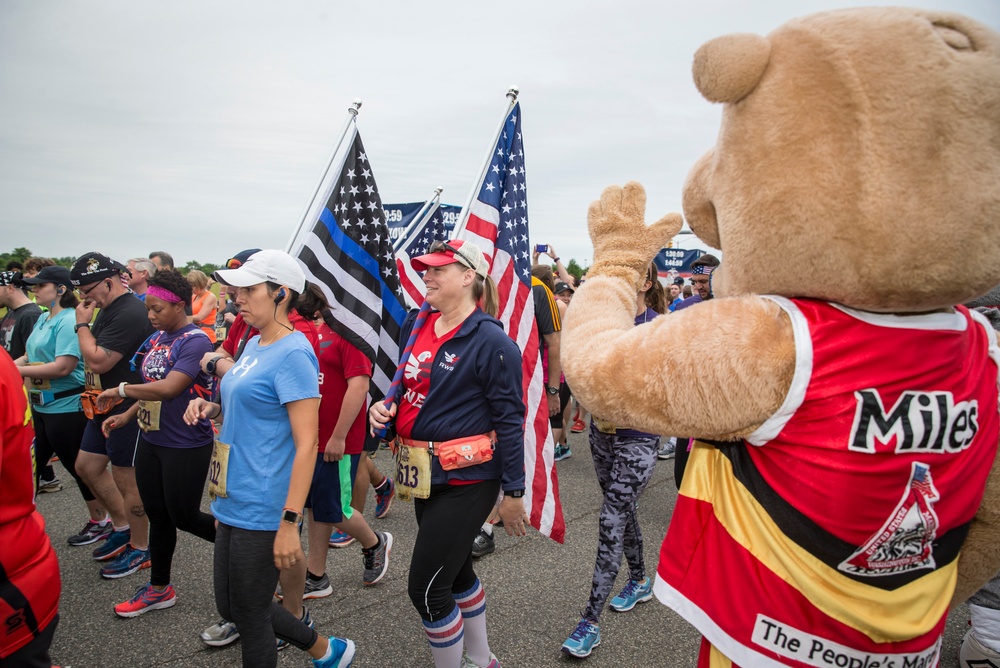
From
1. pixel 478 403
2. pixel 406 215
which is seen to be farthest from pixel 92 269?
pixel 406 215

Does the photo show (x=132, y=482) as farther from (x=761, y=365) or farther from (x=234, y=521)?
(x=761, y=365)

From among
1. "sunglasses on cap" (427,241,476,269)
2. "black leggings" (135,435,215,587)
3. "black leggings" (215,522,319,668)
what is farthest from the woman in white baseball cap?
"black leggings" (135,435,215,587)

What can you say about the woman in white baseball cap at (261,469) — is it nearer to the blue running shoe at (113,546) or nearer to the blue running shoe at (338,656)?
the blue running shoe at (338,656)

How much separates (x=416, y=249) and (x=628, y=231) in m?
4.49

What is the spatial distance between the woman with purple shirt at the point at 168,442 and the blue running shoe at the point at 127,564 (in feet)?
1.64

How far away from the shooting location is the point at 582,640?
3.21 m

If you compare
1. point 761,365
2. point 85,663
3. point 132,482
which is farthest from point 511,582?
point 761,365

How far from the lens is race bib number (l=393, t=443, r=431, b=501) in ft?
8.79

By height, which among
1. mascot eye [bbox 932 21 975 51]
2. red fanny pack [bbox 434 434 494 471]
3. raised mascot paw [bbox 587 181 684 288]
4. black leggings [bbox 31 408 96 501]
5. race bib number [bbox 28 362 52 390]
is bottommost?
black leggings [bbox 31 408 96 501]

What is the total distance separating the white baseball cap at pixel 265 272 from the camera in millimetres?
2670

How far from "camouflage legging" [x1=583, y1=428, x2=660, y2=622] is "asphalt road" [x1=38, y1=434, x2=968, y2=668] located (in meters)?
0.36

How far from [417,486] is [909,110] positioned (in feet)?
7.25

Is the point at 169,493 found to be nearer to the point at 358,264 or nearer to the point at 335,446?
the point at 335,446

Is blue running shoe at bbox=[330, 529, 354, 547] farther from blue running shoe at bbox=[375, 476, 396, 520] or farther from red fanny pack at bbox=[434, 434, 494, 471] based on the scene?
red fanny pack at bbox=[434, 434, 494, 471]
